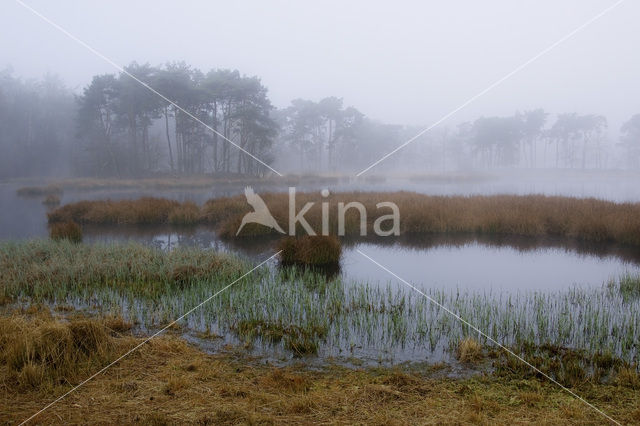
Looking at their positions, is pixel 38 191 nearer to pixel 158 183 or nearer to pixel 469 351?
pixel 158 183

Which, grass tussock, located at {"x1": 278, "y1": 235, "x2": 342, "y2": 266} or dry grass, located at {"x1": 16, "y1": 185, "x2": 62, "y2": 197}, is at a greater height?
dry grass, located at {"x1": 16, "y1": 185, "x2": 62, "y2": 197}

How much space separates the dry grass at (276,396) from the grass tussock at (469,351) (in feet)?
1.96

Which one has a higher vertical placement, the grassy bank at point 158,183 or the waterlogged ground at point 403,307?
the grassy bank at point 158,183

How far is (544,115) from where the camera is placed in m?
86.4

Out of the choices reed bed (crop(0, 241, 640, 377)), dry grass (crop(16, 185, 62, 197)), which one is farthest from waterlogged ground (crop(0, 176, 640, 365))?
dry grass (crop(16, 185, 62, 197))

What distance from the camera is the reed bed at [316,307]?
621 centimetres

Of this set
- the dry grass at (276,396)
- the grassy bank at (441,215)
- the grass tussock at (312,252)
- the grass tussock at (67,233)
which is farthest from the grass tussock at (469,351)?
the grass tussock at (67,233)

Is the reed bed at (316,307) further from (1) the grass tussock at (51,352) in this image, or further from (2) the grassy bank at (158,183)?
(2) the grassy bank at (158,183)

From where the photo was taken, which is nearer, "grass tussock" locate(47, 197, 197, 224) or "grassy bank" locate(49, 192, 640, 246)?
"grassy bank" locate(49, 192, 640, 246)

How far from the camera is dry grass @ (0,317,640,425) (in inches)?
159

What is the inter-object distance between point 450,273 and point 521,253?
4.00 metres

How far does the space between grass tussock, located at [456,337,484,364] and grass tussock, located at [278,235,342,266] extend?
258 inches

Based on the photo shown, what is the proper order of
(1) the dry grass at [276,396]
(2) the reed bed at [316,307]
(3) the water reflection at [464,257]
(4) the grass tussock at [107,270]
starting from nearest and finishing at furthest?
1. (1) the dry grass at [276,396]
2. (2) the reed bed at [316,307]
3. (4) the grass tussock at [107,270]
4. (3) the water reflection at [464,257]

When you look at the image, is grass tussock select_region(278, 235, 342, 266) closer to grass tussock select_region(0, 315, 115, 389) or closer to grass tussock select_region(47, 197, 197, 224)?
grass tussock select_region(0, 315, 115, 389)
